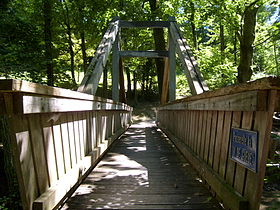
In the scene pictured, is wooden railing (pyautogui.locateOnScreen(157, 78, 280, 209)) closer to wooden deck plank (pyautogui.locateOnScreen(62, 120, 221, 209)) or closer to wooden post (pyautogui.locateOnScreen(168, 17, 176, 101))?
wooden deck plank (pyautogui.locateOnScreen(62, 120, 221, 209))

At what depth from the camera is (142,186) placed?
9.11 feet

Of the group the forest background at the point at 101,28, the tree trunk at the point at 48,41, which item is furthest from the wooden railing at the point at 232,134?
the tree trunk at the point at 48,41

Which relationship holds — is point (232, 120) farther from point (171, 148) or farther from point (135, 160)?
point (171, 148)

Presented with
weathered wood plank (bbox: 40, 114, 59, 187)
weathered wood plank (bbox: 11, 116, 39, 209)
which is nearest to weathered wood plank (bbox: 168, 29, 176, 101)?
weathered wood plank (bbox: 40, 114, 59, 187)

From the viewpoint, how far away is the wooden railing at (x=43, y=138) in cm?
139

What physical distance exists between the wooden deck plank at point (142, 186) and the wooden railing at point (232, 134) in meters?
0.23

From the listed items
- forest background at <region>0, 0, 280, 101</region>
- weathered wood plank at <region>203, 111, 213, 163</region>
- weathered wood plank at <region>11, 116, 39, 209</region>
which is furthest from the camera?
forest background at <region>0, 0, 280, 101</region>

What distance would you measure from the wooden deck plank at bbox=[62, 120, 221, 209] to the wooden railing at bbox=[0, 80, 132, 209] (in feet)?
0.82

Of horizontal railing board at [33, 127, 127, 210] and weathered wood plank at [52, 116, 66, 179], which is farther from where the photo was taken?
weathered wood plank at [52, 116, 66, 179]

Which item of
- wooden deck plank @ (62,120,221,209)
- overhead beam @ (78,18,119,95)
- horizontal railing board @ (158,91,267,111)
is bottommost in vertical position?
wooden deck plank @ (62,120,221,209)

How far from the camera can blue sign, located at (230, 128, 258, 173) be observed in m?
1.57

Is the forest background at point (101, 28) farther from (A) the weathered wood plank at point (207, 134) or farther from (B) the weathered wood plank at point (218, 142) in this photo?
(B) the weathered wood plank at point (218, 142)

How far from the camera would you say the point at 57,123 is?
2.01 meters

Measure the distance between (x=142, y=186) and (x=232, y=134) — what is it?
126 centimetres
